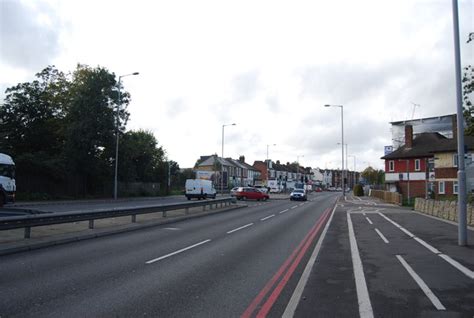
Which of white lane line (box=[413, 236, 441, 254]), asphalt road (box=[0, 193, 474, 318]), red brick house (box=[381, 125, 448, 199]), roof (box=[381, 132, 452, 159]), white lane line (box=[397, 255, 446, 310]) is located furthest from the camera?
roof (box=[381, 132, 452, 159])

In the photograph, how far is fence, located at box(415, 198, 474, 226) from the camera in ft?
64.0

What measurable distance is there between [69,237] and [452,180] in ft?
151

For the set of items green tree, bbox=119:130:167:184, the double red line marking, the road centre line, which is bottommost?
the double red line marking

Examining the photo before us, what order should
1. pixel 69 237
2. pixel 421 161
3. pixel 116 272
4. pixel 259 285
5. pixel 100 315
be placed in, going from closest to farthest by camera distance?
pixel 100 315 → pixel 259 285 → pixel 116 272 → pixel 69 237 → pixel 421 161

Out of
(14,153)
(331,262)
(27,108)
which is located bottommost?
(331,262)

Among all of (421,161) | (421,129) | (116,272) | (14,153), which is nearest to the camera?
(116,272)

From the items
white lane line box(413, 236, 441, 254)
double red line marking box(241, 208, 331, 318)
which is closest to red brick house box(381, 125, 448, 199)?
white lane line box(413, 236, 441, 254)

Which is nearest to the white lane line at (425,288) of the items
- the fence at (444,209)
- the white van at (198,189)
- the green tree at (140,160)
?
the fence at (444,209)

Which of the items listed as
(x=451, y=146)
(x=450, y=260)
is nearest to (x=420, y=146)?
(x=451, y=146)

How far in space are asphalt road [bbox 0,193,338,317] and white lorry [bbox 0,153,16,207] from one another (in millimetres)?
13723

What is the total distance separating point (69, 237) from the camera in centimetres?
1230

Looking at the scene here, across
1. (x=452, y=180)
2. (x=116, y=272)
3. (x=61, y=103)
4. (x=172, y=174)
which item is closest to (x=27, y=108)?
(x=61, y=103)

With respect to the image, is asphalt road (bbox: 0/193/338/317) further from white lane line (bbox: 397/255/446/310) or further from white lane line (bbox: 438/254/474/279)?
white lane line (bbox: 438/254/474/279)

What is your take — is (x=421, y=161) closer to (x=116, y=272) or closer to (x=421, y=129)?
(x=421, y=129)
